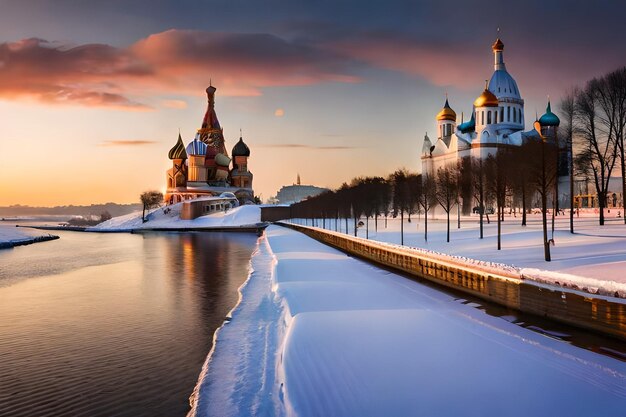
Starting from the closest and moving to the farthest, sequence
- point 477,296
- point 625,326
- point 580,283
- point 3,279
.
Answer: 1. point 625,326
2. point 580,283
3. point 477,296
4. point 3,279

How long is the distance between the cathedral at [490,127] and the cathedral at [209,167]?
5922 cm

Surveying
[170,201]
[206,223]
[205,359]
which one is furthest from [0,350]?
[170,201]

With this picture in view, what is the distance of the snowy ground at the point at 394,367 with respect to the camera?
8766mm

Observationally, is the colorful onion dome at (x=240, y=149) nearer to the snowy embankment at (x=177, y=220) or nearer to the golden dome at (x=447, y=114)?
the snowy embankment at (x=177, y=220)

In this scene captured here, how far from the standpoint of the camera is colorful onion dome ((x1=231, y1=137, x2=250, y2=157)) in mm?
142125

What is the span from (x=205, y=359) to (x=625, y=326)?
1123 centimetres

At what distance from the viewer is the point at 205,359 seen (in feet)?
43.1

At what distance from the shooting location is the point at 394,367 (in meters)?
10.5

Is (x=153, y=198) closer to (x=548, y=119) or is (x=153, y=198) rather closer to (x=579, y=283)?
(x=548, y=119)

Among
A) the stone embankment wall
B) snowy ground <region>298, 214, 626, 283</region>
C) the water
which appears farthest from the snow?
the water

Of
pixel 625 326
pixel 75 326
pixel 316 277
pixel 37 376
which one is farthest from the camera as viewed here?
pixel 316 277

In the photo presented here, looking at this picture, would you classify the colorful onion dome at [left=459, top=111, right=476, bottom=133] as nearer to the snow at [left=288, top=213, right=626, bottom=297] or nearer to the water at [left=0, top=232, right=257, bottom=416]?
the snow at [left=288, top=213, right=626, bottom=297]

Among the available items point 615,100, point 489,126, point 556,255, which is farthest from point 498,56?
point 556,255

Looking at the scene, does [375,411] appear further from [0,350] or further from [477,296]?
[477,296]
